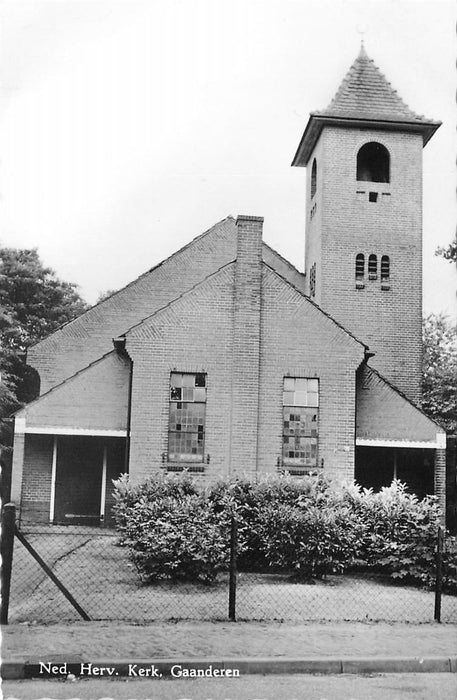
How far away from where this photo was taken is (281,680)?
691 cm

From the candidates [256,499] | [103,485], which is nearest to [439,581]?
[256,499]

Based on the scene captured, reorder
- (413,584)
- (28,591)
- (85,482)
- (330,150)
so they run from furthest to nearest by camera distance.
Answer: (330,150), (85,482), (413,584), (28,591)

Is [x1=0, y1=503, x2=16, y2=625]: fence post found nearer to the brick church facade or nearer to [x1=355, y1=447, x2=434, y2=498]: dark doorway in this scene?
the brick church facade

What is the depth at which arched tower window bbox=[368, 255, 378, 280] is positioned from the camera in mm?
24078

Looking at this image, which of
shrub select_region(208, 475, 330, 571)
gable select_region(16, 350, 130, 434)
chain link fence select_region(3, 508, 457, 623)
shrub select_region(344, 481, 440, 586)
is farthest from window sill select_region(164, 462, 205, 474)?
shrub select_region(344, 481, 440, 586)

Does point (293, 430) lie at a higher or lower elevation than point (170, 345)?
lower

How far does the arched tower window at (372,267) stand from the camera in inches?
948

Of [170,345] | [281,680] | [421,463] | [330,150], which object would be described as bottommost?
[281,680]

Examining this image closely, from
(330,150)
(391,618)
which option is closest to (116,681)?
(391,618)

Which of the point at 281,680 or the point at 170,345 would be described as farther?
the point at 170,345

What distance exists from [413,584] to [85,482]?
12300 millimetres

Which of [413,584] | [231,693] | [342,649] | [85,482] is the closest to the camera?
[231,693]

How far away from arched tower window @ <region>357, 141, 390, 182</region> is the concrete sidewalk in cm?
1925

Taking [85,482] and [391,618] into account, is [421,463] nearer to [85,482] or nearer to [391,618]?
[85,482]
